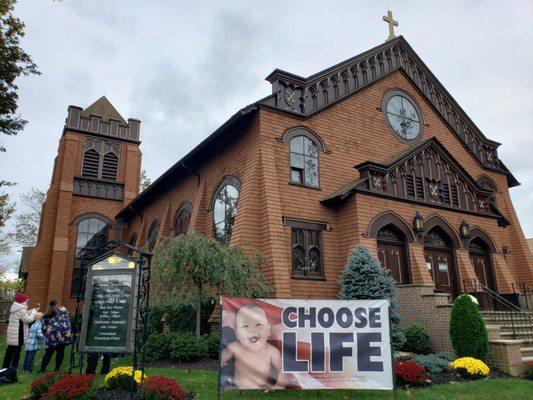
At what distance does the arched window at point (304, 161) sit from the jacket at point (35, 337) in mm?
8929

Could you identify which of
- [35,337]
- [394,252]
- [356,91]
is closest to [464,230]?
[394,252]

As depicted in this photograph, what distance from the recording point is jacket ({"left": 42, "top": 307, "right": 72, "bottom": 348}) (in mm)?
10602

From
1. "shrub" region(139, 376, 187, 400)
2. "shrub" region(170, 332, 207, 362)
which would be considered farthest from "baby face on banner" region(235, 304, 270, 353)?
"shrub" region(170, 332, 207, 362)

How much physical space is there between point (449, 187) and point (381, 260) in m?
4.95

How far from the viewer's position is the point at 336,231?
15750 mm

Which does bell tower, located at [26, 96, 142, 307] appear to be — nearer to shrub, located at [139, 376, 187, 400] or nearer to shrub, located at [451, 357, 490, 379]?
shrub, located at [139, 376, 187, 400]

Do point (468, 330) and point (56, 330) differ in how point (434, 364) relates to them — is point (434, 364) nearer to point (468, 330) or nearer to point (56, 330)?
point (468, 330)

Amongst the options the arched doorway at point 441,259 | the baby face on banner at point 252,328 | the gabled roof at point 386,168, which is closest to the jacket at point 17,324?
the baby face on banner at point 252,328

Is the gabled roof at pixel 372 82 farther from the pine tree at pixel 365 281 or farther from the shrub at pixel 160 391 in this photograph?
the shrub at pixel 160 391

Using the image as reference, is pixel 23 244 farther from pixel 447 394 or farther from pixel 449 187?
pixel 447 394

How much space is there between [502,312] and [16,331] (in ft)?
46.0

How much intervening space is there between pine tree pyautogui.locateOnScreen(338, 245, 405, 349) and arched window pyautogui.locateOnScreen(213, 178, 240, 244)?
4938 millimetres

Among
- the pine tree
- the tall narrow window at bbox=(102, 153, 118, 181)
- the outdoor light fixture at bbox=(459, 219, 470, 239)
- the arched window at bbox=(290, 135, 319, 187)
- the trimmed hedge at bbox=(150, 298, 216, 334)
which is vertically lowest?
the trimmed hedge at bbox=(150, 298, 216, 334)

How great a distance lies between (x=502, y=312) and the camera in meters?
14.1
